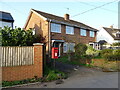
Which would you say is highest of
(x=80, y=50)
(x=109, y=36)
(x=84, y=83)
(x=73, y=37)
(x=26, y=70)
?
(x=109, y=36)

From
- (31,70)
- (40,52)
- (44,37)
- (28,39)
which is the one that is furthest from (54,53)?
(44,37)

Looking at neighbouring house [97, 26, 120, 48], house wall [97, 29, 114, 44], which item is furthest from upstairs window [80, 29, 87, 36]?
house wall [97, 29, 114, 44]

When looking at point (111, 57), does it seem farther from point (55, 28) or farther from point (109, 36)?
point (109, 36)

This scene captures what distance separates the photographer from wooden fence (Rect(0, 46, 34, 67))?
646cm

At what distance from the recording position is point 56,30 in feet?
57.1

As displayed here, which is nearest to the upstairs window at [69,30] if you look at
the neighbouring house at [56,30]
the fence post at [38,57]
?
the neighbouring house at [56,30]

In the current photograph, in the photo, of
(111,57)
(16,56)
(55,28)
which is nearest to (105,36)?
(55,28)

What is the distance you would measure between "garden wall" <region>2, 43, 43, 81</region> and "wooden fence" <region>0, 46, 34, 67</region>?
18cm

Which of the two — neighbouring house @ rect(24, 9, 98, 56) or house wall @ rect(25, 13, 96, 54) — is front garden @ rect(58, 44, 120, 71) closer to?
neighbouring house @ rect(24, 9, 98, 56)

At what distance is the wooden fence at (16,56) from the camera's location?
21.2 feet

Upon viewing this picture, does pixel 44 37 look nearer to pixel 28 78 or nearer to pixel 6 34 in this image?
pixel 6 34

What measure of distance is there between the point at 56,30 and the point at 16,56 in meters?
11.2

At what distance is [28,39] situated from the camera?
11.7m

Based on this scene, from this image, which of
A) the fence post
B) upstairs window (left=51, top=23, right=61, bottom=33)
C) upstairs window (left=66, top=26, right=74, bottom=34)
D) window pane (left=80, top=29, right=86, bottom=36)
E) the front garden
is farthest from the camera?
window pane (left=80, top=29, right=86, bottom=36)
